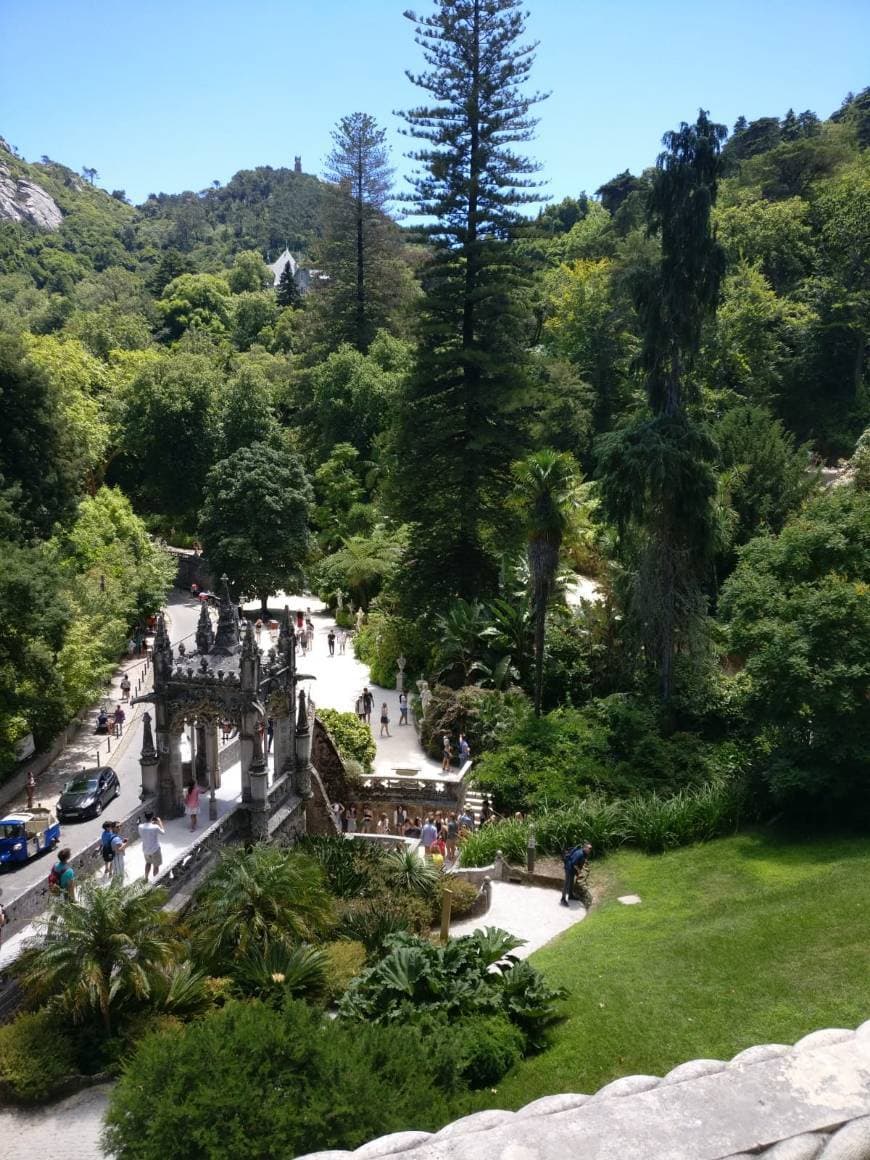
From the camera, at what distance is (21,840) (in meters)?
19.8

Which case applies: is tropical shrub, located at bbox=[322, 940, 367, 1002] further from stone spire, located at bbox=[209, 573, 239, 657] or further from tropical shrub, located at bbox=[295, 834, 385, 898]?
stone spire, located at bbox=[209, 573, 239, 657]

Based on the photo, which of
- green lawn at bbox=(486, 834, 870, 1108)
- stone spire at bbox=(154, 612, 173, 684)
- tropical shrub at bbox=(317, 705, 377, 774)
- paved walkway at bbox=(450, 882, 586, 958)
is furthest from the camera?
tropical shrub at bbox=(317, 705, 377, 774)

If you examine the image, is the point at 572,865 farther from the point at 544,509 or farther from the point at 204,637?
the point at 544,509

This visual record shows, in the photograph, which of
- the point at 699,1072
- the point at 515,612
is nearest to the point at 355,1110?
the point at 699,1072

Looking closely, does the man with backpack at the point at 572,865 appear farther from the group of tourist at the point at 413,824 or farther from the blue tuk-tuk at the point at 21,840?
the blue tuk-tuk at the point at 21,840

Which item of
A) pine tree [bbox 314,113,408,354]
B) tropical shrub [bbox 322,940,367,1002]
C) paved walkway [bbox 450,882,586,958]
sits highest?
pine tree [bbox 314,113,408,354]

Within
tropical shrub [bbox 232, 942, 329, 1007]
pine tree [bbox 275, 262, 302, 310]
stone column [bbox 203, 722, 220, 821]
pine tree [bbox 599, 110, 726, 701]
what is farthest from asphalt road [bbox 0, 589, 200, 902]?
pine tree [bbox 275, 262, 302, 310]

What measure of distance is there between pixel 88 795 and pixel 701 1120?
20.6 meters

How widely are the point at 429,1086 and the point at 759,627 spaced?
1257 centimetres

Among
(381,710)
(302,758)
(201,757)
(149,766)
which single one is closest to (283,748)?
(302,758)

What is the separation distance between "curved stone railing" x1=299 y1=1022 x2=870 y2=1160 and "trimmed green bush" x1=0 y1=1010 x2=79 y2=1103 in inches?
295

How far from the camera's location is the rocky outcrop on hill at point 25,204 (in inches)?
6176

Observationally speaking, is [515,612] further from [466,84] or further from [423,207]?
[466,84]

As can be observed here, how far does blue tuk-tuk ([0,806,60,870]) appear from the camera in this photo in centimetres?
1966
